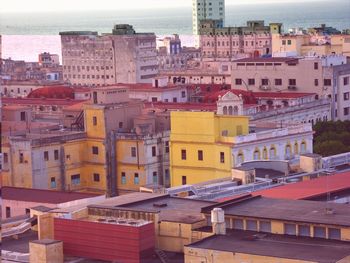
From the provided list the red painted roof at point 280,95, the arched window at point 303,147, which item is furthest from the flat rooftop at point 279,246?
the red painted roof at point 280,95

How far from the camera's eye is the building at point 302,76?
84.9 metres

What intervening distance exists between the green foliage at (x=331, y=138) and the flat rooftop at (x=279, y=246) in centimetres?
3010

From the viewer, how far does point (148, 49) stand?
132 metres

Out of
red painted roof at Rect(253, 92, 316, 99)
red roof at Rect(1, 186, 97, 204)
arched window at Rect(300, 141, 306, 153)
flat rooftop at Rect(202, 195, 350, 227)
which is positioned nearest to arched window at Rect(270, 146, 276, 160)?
arched window at Rect(300, 141, 306, 153)

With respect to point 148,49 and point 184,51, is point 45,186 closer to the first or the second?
point 148,49

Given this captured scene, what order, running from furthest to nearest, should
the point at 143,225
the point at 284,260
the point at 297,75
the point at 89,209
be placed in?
the point at 297,75
the point at 89,209
the point at 143,225
the point at 284,260

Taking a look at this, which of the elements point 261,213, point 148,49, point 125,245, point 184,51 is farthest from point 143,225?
point 184,51

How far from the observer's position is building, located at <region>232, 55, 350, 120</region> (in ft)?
278

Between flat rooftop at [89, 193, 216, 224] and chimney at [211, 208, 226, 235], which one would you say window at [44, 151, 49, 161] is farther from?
chimney at [211, 208, 226, 235]

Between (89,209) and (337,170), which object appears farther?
(337,170)

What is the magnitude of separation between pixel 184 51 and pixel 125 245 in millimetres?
140485

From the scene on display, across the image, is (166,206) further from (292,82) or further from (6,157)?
(292,82)

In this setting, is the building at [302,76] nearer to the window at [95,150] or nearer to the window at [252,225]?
the window at [95,150]

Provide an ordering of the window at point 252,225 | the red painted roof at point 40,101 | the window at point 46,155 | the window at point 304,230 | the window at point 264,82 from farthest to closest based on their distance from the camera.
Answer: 1. the window at point 264,82
2. the red painted roof at point 40,101
3. the window at point 46,155
4. the window at point 252,225
5. the window at point 304,230
